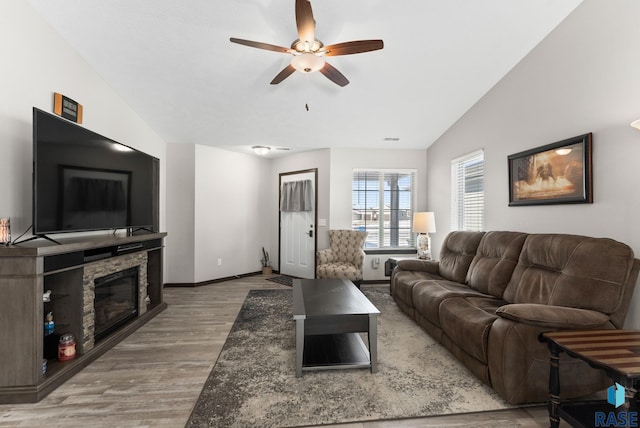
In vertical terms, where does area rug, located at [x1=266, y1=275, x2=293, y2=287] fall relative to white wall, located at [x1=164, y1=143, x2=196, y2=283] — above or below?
below

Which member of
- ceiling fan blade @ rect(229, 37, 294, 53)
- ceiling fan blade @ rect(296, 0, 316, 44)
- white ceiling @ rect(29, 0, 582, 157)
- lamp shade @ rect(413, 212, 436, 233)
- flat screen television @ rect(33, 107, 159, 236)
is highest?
white ceiling @ rect(29, 0, 582, 157)

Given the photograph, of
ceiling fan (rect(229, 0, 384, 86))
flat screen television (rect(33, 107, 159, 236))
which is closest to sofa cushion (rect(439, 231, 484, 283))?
ceiling fan (rect(229, 0, 384, 86))

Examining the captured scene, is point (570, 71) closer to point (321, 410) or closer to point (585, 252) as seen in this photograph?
point (585, 252)

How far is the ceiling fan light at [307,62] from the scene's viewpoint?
2.31 metres

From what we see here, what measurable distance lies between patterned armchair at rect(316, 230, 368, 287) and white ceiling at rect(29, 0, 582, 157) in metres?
1.73

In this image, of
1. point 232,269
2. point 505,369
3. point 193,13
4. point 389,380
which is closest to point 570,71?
point 505,369

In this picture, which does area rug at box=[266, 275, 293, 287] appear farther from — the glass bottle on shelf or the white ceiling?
the glass bottle on shelf

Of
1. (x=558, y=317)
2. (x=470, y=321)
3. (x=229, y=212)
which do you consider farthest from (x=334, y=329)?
(x=229, y=212)

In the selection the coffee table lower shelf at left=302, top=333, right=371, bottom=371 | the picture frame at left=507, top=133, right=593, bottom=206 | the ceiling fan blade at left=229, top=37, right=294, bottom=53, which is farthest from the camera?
the picture frame at left=507, top=133, right=593, bottom=206

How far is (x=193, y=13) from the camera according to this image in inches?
95.5

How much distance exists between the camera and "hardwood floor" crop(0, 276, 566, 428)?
1.72 metres

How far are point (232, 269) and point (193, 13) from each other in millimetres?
4090

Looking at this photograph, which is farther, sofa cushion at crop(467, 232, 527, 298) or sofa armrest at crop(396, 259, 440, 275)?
sofa armrest at crop(396, 259, 440, 275)

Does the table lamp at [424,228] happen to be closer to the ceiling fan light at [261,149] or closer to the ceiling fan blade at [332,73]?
the ceiling fan blade at [332,73]
